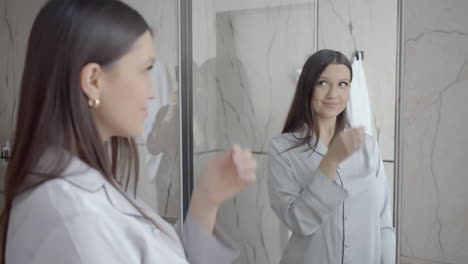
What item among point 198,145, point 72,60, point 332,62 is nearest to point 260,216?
point 198,145

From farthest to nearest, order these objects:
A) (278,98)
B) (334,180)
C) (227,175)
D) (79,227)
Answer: (278,98)
(334,180)
(227,175)
(79,227)

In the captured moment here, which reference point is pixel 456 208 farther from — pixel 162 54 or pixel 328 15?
pixel 162 54

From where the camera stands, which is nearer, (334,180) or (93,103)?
(93,103)

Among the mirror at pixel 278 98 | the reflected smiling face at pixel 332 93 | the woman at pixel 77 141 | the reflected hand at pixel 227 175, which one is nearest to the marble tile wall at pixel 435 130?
the mirror at pixel 278 98

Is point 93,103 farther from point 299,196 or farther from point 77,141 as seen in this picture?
point 299,196

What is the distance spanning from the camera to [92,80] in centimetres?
73

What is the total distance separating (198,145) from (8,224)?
0.95m

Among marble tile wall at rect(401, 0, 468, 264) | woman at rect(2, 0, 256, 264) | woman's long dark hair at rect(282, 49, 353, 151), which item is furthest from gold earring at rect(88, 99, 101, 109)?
marble tile wall at rect(401, 0, 468, 264)

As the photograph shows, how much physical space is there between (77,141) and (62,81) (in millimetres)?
99

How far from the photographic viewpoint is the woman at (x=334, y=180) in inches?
42.7

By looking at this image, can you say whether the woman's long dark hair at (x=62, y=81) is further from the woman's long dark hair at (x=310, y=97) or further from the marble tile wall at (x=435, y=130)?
the marble tile wall at (x=435, y=130)

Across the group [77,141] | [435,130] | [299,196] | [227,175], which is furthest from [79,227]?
[435,130]

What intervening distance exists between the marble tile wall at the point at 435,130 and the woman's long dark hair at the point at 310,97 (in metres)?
0.17

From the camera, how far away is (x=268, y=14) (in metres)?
1.38
